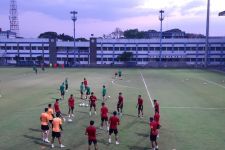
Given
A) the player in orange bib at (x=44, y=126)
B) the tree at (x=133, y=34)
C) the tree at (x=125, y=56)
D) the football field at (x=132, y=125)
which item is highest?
the tree at (x=133, y=34)

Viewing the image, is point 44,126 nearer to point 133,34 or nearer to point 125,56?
point 125,56

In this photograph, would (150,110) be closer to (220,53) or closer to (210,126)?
(210,126)

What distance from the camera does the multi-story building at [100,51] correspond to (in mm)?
123688

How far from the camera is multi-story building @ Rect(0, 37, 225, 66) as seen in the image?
123688mm

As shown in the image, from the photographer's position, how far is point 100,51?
12519cm

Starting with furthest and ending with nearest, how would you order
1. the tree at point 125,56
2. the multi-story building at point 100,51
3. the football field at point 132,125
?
the multi-story building at point 100,51, the tree at point 125,56, the football field at point 132,125

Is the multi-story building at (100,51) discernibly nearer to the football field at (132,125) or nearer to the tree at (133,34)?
the tree at (133,34)

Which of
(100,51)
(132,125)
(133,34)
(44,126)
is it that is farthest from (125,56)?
(44,126)

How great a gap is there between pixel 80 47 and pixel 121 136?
110 metres

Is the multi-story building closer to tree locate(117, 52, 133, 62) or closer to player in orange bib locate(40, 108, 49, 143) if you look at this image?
tree locate(117, 52, 133, 62)

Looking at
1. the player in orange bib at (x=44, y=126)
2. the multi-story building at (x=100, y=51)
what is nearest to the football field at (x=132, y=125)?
the player in orange bib at (x=44, y=126)

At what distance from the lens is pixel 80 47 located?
415ft

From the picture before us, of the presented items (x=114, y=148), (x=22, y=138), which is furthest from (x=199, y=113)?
(x=22, y=138)

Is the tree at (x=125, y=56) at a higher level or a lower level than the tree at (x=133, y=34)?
lower
